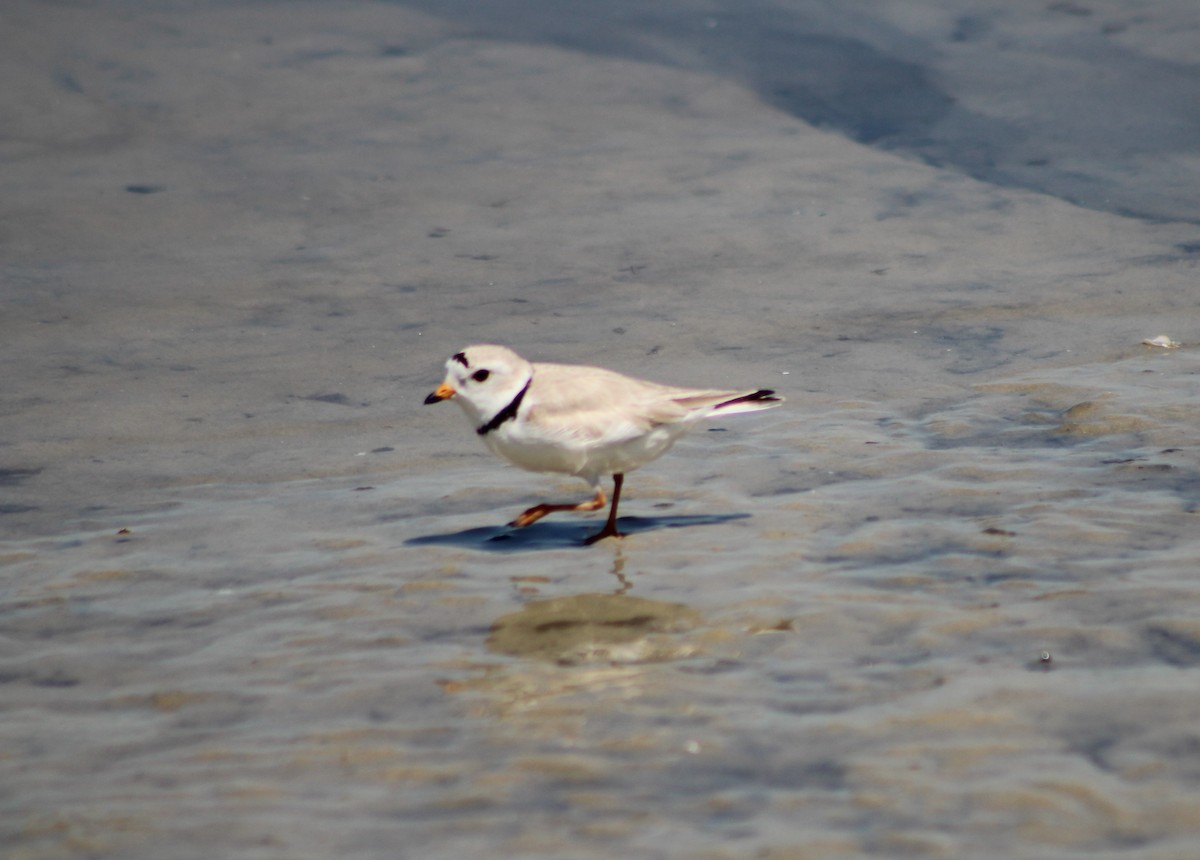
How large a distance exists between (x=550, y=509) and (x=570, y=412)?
46cm

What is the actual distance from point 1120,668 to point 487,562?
238 centimetres

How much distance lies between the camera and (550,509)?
230 inches

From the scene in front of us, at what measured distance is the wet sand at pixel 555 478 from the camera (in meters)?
3.65

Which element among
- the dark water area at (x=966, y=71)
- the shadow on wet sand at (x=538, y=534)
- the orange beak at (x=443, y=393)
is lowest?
the shadow on wet sand at (x=538, y=534)

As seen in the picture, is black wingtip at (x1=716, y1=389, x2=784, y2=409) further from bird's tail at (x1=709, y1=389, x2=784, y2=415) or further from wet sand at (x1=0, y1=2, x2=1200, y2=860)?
wet sand at (x1=0, y1=2, x2=1200, y2=860)

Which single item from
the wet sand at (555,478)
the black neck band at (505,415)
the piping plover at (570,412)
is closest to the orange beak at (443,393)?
the piping plover at (570,412)

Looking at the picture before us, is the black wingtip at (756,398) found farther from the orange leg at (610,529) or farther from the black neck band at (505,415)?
the black neck band at (505,415)

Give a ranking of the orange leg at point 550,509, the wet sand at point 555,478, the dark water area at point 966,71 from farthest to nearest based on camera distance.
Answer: the dark water area at point 966,71, the orange leg at point 550,509, the wet sand at point 555,478

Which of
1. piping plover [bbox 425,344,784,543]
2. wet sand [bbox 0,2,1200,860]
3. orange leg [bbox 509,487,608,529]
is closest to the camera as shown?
A: wet sand [bbox 0,2,1200,860]

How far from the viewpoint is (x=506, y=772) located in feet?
12.2

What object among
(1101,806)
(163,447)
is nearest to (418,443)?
(163,447)

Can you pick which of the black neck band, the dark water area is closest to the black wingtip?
the black neck band

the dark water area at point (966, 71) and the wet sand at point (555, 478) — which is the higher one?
the dark water area at point (966, 71)

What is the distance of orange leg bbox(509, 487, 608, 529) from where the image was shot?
579cm
